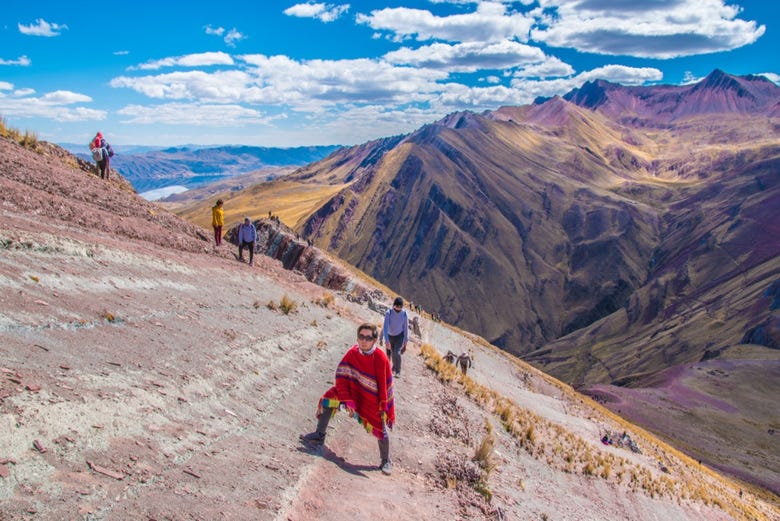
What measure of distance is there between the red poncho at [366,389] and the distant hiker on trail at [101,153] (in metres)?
17.4

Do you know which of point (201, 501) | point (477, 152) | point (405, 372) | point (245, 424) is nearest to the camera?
point (201, 501)

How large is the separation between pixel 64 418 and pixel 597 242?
158461mm

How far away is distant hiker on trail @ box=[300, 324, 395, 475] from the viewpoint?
6.98 metres

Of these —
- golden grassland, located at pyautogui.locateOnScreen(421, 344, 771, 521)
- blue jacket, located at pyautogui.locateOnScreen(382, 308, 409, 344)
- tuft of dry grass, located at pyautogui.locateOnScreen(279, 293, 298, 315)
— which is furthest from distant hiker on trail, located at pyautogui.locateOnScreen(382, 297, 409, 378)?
tuft of dry grass, located at pyautogui.locateOnScreen(279, 293, 298, 315)

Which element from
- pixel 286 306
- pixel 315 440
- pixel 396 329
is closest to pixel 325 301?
pixel 286 306

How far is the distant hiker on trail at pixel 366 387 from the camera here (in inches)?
275

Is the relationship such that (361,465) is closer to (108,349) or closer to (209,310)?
(108,349)

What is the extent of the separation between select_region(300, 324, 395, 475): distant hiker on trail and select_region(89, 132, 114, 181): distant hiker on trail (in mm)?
17349

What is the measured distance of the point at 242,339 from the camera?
36.8ft

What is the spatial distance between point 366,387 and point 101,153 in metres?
17.9

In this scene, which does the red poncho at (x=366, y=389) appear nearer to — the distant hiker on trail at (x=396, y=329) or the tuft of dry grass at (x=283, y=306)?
the distant hiker on trail at (x=396, y=329)

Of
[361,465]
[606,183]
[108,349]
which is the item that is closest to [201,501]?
[361,465]

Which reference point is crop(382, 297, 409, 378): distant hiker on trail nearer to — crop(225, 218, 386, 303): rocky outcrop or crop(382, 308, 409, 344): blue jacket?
crop(382, 308, 409, 344): blue jacket

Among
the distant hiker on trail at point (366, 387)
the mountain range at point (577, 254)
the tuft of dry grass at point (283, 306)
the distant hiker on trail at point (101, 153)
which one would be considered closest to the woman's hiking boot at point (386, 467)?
the distant hiker on trail at point (366, 387)
